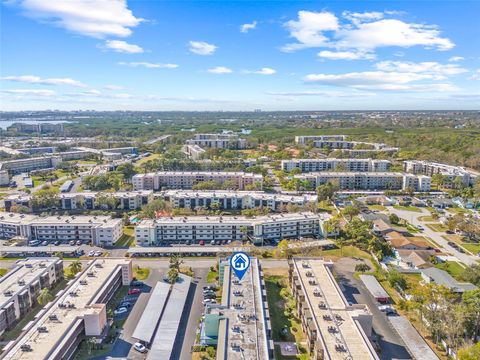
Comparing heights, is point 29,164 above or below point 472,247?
above

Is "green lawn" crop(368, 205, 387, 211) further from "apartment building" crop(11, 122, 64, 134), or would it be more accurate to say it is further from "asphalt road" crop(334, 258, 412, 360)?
"apartment building" crop(11, 122, 64, 134)

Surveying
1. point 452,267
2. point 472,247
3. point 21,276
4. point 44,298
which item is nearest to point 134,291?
point 44,298

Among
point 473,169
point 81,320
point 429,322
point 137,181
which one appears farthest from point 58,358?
point 473,169

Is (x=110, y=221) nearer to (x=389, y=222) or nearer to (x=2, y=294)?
(x=2, y=294)

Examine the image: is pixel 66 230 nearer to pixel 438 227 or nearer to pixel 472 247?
pixel 438 227

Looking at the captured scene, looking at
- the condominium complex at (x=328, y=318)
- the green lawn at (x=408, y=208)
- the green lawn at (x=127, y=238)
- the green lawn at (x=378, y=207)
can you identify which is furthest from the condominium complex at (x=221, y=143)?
the condominium complex at (x=328, y=318)

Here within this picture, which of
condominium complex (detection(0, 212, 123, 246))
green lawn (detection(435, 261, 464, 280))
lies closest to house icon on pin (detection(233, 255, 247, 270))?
condominium complex (detection(0, 212, 123, 246))
